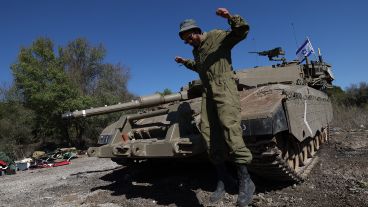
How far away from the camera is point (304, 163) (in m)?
7.79

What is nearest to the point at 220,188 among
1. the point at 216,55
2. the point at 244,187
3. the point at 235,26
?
the point at 244,187

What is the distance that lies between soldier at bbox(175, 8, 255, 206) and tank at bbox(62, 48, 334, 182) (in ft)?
1.88

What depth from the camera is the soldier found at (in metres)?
4.40

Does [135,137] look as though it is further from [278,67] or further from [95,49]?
[95,49]

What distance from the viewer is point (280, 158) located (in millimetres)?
5441

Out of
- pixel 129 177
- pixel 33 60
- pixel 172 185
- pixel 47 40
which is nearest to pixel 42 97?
pixel 33 60

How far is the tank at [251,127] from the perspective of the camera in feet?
17.4

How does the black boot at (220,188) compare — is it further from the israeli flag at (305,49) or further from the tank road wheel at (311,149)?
the israeli flag at (305,49)

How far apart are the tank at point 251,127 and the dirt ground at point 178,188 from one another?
31 cm

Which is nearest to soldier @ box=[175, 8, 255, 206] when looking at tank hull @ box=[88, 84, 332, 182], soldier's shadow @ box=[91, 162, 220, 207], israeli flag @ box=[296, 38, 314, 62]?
tank hull @ box=[88, 84, 332, 182]

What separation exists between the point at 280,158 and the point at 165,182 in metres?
2.67

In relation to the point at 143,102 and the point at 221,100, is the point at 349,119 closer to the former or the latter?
the point at 143,102

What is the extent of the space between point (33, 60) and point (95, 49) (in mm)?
7832

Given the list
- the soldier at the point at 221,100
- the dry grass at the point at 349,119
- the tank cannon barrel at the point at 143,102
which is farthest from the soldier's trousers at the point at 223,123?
the dry grass at the point at 349,119
